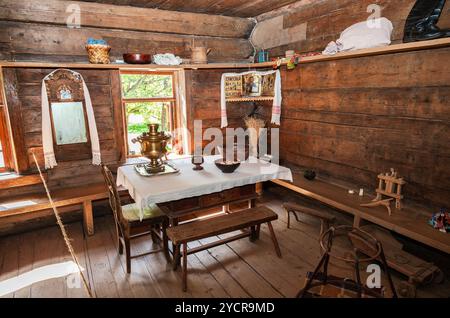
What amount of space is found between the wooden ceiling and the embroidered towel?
123cm

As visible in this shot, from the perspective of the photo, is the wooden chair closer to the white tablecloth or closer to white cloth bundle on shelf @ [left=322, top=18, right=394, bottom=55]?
the white tablecloth

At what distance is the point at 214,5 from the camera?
4.07m

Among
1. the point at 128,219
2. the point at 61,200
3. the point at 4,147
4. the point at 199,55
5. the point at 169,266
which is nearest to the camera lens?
the point at 128,219

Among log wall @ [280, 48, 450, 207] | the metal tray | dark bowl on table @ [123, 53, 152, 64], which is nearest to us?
log wall @ [280, 48, 450, 207]

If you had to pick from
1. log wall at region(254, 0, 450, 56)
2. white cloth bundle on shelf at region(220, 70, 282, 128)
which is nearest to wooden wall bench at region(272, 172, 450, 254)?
white cloth bundle on shelf at region(220, 70, 282, 128)

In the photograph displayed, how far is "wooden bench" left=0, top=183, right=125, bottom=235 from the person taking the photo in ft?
10.9

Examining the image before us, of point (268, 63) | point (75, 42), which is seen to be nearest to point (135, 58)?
point (75, 42)

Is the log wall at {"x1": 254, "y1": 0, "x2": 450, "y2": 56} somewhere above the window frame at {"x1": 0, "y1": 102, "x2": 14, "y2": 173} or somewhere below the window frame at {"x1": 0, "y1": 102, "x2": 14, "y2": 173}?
above

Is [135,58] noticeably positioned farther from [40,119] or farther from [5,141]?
[5,141]

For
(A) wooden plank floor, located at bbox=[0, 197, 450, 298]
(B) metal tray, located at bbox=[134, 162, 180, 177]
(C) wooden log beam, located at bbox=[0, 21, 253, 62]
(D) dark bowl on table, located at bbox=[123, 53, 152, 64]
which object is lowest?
(A) wooden plank floor, located at bbox=[0, 197, 450, 298]

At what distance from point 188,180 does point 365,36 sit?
7.48 feet

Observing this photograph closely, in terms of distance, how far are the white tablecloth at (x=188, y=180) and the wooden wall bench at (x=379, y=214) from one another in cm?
54

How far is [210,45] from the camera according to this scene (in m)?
4.68

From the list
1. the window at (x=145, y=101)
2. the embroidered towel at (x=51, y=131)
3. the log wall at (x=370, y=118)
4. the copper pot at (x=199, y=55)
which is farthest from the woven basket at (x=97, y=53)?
the log wall at (x=370, y=118)
